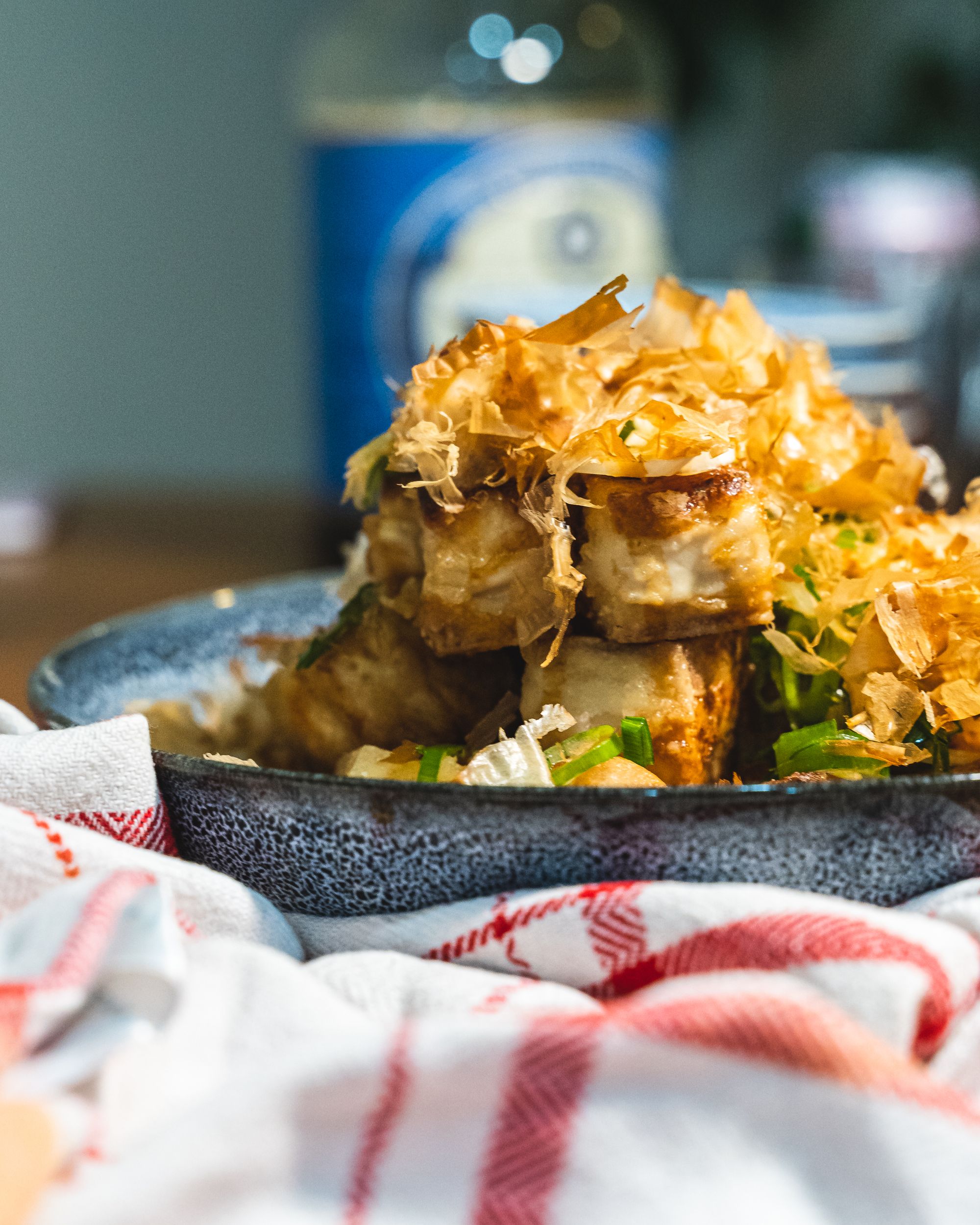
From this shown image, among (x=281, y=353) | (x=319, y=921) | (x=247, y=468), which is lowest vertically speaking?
(x=247, y=468)

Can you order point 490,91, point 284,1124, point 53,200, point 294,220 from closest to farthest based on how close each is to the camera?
point 284,1124, point 490,91, point 53,200, point 294,220

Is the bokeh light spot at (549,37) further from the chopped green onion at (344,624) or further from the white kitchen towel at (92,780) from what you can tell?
the white kitchen towel at (92,780)

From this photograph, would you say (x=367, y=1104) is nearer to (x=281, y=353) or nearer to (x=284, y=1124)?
(x=284, y=1124)

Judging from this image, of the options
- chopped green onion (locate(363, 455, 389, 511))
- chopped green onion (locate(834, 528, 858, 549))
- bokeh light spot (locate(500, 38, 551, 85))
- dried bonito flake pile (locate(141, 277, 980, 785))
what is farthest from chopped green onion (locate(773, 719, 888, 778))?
bokeh light spot (locate(500, 38, 551, 85))

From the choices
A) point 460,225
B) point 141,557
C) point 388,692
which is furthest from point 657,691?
point 141,557

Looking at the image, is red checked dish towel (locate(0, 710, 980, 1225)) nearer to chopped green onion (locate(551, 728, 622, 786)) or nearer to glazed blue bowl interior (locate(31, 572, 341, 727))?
chopped green onion (locate(551, 728, 622, 786))

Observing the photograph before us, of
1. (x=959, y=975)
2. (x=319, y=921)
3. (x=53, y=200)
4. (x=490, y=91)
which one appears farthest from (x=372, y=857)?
(x=53, y=200)

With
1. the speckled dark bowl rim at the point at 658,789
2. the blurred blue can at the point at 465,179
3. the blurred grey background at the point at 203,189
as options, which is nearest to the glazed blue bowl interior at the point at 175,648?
the speckled dark bowl rim at the point at 658,789
